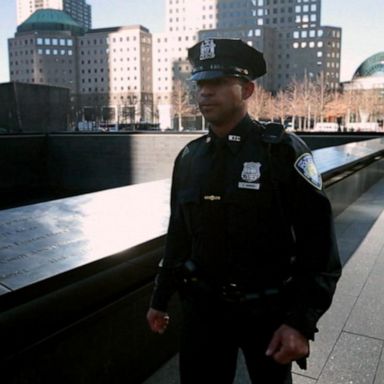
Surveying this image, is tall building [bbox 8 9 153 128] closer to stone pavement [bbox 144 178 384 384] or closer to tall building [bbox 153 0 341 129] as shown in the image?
tall building [bbox 153 0 341 129]

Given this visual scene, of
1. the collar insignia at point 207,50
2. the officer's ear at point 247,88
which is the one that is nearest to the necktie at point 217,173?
the officer's ear at point 247,88

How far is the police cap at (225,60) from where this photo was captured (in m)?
1.81

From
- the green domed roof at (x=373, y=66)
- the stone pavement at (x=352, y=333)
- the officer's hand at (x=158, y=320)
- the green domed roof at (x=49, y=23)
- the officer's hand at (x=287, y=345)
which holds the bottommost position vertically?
the stone pavement at (x=352, y=333)

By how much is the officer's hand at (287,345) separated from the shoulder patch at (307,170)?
52 cm

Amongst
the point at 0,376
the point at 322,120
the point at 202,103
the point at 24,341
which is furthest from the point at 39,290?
the point at 322,120

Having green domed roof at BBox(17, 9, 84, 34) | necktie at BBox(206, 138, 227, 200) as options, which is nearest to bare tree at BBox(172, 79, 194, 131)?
green domed roof at BBox(17, 9, 84, 34)

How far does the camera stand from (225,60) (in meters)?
1.82

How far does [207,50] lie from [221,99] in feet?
0.69

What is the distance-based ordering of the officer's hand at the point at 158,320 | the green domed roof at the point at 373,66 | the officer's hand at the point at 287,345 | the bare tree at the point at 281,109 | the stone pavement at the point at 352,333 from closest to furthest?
the officer's hand at the point at 287,345
the officer's hand at the point at 158,320
the stone pavement at the point at 352,333
the bare tree at the point at 281,109
the green domed roof at the point at 373,66

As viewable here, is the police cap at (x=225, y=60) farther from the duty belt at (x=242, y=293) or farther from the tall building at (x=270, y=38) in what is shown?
the tall building at (x=270, y=38)

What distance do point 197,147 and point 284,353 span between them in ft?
2.87

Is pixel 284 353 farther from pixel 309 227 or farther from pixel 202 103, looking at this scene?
pixel 202 103

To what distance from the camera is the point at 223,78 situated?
1811 mm

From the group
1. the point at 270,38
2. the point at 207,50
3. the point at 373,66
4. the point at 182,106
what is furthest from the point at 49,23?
the point at 207,50
